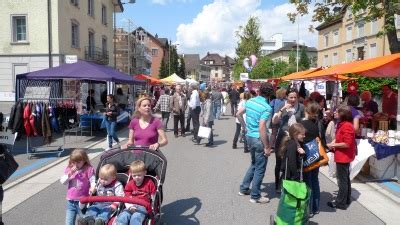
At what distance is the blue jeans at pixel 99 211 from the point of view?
3.95m

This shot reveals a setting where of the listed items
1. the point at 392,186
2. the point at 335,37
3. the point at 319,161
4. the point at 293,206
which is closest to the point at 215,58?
the point at 335,37

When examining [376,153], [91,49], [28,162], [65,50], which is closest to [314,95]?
[376,153]

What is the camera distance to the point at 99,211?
159 inches

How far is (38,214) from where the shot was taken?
5.42 m

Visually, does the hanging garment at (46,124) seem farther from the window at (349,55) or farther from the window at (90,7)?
the window at (349,55)

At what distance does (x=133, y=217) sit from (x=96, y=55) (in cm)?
2826

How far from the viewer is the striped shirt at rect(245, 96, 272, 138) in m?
5.71

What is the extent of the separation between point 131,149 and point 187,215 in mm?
1351

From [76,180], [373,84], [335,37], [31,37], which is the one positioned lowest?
[76,180]

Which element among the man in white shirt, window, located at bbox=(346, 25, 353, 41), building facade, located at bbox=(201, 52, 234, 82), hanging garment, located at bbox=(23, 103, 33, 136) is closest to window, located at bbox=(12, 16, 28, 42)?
the man in white shirt

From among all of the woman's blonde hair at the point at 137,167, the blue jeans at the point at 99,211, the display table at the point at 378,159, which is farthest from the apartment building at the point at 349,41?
the blue jeans at the point at 99,211

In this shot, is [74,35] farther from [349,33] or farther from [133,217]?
[349,33]

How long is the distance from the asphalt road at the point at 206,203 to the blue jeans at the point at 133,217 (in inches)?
47.2

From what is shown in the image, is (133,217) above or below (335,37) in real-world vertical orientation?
below
